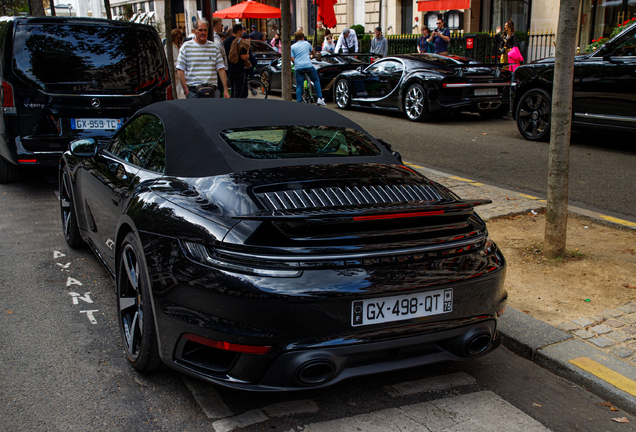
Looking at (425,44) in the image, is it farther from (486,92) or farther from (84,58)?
(84,58)

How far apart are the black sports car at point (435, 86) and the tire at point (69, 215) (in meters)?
8.52

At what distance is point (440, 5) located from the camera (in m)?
27.1

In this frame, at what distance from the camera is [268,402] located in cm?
299

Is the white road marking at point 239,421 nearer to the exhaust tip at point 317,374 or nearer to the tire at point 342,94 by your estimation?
the exhaust tip at point 317,374

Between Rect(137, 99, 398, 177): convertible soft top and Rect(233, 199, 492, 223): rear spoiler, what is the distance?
1.93 feet

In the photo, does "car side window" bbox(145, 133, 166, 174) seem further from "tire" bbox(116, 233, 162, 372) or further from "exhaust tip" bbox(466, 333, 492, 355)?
"exhaust tip" bbox(466, 333, 492, 355)

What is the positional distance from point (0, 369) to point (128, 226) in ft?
3.35

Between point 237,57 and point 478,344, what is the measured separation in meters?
10.2

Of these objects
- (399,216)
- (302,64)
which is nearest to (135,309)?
(399,216)

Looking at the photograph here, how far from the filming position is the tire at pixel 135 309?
3023 mm

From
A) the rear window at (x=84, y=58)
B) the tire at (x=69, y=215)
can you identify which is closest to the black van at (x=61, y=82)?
the rear window at (x=84, y=58)

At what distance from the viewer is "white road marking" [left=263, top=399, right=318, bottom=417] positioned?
114 inches

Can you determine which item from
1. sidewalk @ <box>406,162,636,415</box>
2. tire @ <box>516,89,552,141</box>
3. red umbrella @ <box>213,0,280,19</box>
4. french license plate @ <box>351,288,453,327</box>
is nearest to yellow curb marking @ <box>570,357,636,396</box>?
sidewalk @ <box>406,162,636,415</box>

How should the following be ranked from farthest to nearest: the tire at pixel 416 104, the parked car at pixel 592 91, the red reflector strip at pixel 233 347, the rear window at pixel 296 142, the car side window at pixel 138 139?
the tire at pixel 416 104 < the parked car at pixel 592 91 < the car side window at pixel 138 139 < the rear window at pixel 296 142 < the red reflector strip at pixel 233 347
